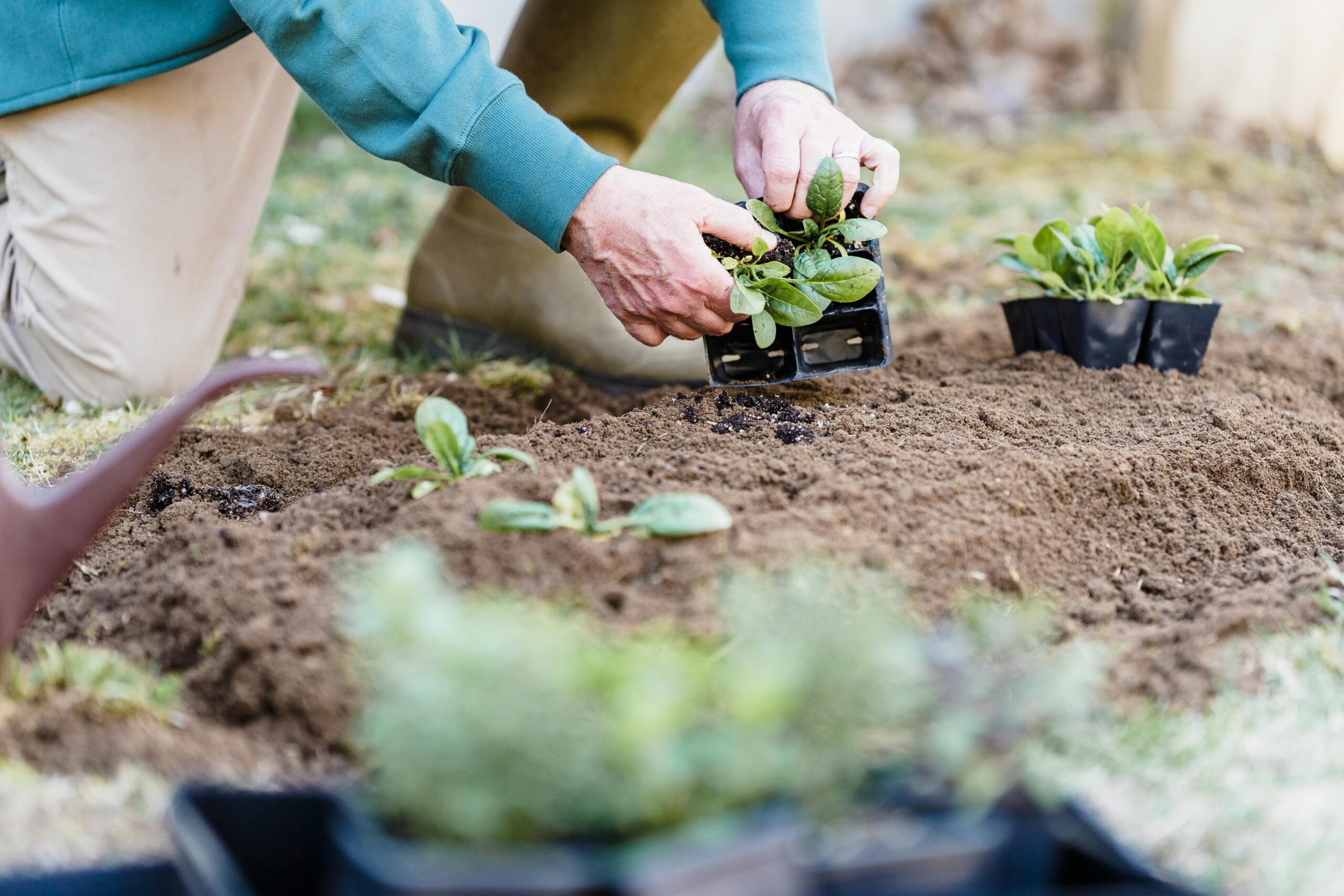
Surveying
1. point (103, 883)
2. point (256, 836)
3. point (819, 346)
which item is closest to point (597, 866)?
point (256, 836)

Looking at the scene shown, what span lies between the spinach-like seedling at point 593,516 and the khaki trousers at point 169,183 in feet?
4.49

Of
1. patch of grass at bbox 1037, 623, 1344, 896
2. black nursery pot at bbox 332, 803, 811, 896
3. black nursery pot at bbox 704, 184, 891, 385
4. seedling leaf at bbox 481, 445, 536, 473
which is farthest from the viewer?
black nursery pot at bbox 704, 184, 891, 385

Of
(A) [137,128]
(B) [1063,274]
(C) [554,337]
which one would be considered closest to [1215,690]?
(B) [1063,274]

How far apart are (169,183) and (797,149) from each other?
146 cm

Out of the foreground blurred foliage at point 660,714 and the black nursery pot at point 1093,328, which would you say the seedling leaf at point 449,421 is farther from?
the black nursery pot at point 1093,328

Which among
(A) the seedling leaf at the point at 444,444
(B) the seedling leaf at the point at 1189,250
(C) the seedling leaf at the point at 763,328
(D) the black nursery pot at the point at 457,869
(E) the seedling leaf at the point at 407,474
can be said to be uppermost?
(B) the seedling leaf at the point at 1189,250

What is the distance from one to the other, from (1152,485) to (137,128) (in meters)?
2.17

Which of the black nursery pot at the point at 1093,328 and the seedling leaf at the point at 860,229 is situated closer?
the seedling leaf at the point at 860,229

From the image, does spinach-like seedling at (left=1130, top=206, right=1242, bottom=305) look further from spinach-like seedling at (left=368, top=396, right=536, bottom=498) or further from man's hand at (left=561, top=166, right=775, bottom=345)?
spinach-like seedling at (left=368, top=396, right=536, bottom=498)

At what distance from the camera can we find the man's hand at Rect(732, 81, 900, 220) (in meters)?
1.84

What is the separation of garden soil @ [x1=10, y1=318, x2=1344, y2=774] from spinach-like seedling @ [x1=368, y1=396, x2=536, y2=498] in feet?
0.12

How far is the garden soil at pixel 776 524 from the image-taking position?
3.70 ft

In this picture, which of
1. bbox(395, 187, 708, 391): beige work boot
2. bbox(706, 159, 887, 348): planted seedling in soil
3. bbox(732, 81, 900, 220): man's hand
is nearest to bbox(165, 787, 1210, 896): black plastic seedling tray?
bbox(706, 159, 887, 348): planted seedling in soil

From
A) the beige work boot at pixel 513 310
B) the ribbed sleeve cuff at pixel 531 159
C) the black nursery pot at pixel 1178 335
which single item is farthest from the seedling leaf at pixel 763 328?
the black nursery pot at pixel 1178 335
